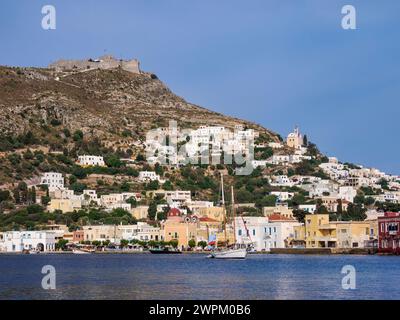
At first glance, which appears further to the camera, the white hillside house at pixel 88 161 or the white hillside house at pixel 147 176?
the white hillside house at pixel 88 161

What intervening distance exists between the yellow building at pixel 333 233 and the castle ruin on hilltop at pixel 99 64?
286 feet

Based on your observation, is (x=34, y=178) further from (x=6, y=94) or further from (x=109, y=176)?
(x=6, y=94)

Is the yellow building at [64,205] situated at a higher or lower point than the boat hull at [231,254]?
higher

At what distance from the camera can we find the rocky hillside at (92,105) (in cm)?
14775

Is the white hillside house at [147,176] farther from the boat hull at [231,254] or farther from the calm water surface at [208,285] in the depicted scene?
the calm water surface at [208,285]

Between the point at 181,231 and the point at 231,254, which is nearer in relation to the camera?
the point at 231,254

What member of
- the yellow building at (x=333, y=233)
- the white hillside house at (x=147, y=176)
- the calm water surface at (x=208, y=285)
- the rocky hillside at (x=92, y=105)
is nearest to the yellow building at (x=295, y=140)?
the rocky hillside at (x=92, y=105)

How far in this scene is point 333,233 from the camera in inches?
3720

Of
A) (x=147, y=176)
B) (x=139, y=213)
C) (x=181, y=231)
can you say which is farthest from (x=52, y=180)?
(x=181, y=231)

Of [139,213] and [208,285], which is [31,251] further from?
[208,285]

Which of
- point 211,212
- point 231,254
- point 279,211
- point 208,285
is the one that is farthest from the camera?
point 211,212

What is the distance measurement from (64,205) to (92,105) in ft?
135


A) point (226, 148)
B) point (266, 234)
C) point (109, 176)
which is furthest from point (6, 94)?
point (266, 234)

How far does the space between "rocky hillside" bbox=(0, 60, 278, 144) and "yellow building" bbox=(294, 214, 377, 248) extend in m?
58.4
